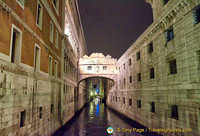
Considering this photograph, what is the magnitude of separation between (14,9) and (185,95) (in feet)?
37.2

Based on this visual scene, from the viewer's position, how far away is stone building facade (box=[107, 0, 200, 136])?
9.02 m

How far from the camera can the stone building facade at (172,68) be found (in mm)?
9016

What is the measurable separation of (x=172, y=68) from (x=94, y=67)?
21484 millimetres

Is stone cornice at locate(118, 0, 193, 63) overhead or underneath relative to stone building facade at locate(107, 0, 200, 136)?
overhead

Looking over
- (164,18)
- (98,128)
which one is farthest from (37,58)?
(98,128)

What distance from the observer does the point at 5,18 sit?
635 cm

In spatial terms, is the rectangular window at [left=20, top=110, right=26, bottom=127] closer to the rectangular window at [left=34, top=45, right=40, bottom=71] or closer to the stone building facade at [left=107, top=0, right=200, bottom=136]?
the rectangular window at [left=34, top=45, right=40, bottom=71]

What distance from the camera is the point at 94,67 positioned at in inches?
1259

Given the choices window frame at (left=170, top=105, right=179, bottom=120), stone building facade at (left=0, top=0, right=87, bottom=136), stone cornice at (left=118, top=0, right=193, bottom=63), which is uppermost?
stone cornice at (left=118, top=0, right=193, bottom=63)

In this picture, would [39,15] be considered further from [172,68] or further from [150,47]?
[150,47]

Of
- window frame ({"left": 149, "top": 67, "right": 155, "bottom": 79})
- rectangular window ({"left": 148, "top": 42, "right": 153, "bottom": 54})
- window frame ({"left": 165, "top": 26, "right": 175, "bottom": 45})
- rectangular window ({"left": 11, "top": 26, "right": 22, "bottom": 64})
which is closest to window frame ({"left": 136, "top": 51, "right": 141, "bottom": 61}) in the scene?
rectangular window ({"left": 148, "top": 42, "right": 153, "bottom": 54})

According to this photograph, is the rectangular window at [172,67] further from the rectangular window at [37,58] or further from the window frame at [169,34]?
the rectangular window at [37,58]

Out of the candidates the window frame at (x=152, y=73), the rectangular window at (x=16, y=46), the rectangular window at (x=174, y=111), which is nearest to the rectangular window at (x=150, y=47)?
the window frame at (x=152, y=73)

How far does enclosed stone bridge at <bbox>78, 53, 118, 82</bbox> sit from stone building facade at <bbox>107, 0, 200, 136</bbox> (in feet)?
47.9
